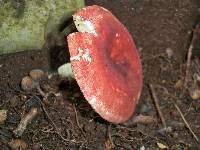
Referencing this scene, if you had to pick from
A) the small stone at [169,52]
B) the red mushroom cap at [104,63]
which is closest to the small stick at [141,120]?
the red mushroom cap at [104,63]

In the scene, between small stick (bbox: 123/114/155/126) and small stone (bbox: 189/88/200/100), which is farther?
small stone (bbox: 189/88/200/100)

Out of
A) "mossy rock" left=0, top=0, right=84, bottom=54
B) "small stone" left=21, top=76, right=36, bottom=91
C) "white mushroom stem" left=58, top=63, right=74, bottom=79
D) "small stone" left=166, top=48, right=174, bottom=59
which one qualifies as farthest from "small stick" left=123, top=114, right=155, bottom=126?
"mossy rock" left=0, top=0, right=84, bottom=54

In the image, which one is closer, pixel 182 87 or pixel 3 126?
pixel 3 126

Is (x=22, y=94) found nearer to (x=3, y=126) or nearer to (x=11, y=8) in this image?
(x=3, y=126)

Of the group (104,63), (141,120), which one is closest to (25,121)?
(104,63)

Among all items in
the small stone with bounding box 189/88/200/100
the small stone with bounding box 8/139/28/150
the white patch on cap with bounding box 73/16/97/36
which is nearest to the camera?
the white patch on cap with bounding box 73/16/97/36

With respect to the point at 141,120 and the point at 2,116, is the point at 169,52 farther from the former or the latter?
the point at 2,116

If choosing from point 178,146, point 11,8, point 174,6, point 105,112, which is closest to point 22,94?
point 11,8

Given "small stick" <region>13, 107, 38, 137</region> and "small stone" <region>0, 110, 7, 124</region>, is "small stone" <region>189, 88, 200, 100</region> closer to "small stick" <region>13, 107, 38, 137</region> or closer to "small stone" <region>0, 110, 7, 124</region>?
"small stick" <region>13, 107, 38, 137</region>
